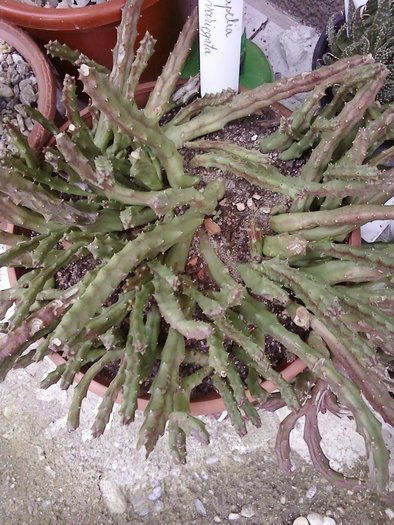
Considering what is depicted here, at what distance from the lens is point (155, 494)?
4.24ft

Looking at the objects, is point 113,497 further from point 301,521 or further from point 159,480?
point 301,521

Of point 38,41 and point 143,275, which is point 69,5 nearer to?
point 38,41

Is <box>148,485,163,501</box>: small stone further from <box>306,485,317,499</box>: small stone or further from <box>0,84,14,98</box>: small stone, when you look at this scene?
<box>0,84,14,98</box>: small stone

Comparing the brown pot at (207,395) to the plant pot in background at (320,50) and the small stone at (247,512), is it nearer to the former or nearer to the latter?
the small stone at (247,512)

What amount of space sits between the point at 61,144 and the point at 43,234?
0.25 metres

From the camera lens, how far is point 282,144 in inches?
41.0

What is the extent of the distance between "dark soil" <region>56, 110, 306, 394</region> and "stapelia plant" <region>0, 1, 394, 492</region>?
0.02 metres

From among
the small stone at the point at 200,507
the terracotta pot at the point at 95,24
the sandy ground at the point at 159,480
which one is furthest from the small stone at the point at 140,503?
the terracotta pot at the point at 95,24

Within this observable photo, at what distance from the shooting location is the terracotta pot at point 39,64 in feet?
4.02

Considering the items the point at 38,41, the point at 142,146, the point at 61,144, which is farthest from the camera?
the point at 38,41

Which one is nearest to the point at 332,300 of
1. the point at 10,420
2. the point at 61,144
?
the point at 61,144

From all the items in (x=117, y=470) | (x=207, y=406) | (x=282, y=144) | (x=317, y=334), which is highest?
(x=282, y=144)

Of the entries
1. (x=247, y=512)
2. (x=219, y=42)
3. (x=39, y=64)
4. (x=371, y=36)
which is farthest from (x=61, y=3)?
(x=247, y=512)

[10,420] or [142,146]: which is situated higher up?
[142,146]
